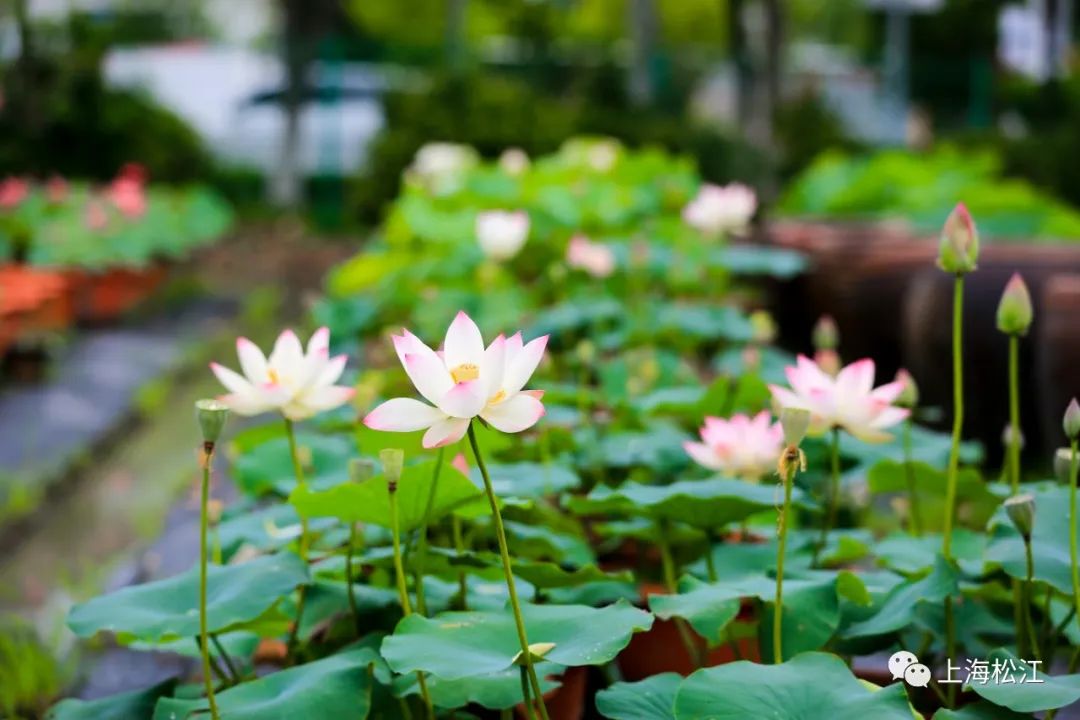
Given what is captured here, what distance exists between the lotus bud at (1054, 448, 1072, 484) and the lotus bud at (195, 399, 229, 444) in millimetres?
782

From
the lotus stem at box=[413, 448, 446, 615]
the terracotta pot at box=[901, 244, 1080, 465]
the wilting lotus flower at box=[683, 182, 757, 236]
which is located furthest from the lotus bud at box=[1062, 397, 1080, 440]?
the terracotta pot at box=[901, 244, 1080, 465]

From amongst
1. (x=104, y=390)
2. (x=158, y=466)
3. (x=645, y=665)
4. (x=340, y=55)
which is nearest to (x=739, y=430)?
(x=645, y=665)

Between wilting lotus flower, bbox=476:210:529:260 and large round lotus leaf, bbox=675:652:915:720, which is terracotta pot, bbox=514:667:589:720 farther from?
wilting lotus flower, bbox=476:210:529:260

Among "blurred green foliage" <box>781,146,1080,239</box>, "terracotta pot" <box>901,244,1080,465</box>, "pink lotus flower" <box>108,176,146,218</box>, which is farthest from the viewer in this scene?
"pink lotus flower" <box>108,176,146,218</box>

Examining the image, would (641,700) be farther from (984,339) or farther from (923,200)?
(923,200)

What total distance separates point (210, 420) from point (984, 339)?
3416 millimetres

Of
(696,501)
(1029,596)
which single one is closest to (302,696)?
(696,501)

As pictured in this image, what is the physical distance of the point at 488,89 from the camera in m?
12.7

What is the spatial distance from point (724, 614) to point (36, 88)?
1131 cm

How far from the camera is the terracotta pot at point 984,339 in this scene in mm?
4168

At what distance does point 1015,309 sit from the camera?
54.9 inches

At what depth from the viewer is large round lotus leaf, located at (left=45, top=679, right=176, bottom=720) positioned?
137cm

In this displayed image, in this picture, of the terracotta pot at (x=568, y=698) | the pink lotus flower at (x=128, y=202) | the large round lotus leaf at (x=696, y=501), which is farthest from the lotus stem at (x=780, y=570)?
the pink lotus flower at (x=128, y=202)

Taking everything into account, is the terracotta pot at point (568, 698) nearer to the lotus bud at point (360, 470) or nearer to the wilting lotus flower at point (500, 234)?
the lotus bud at point (360, 470)
